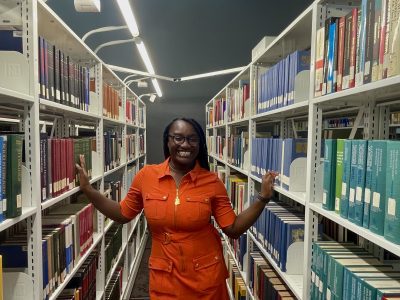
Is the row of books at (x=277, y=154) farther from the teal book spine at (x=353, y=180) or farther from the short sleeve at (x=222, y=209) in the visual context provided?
the teal book spine at (x=353, y=180)

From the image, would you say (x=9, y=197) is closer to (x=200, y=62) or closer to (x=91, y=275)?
(x=91, y=275)

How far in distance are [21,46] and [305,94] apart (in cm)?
125

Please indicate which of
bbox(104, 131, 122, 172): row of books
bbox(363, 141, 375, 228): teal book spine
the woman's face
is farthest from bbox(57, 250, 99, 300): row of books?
bbox(363, 141, 375, 228): teal book spine

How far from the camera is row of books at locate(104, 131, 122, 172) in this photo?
272 cm

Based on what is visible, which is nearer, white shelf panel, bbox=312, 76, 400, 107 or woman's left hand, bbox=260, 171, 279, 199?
white shelf panel, bbox=312, 76, 400, 107

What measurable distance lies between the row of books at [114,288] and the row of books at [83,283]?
0.47m

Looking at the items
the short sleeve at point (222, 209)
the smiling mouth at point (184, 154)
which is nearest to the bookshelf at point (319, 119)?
the short sleeve at point (222, 209)

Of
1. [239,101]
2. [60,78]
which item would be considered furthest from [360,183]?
[239,101]

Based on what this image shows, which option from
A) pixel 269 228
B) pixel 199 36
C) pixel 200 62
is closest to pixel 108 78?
pixel 199 36

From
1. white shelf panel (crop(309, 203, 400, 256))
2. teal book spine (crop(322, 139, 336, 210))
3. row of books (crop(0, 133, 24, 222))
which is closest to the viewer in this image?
white shelf panel (crop(309, 203, 400, 256))

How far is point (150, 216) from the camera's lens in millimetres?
1701

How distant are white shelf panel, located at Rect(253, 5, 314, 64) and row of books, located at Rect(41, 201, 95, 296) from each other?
58.6 inches

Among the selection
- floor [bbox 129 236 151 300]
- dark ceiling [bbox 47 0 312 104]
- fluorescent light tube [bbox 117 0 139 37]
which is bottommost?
floor [bbox 129 236 151 300]

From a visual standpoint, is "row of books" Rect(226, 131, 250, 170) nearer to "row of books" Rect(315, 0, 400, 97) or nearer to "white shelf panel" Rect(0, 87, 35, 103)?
"row of books" Rect(315, 0, 400, 97)
